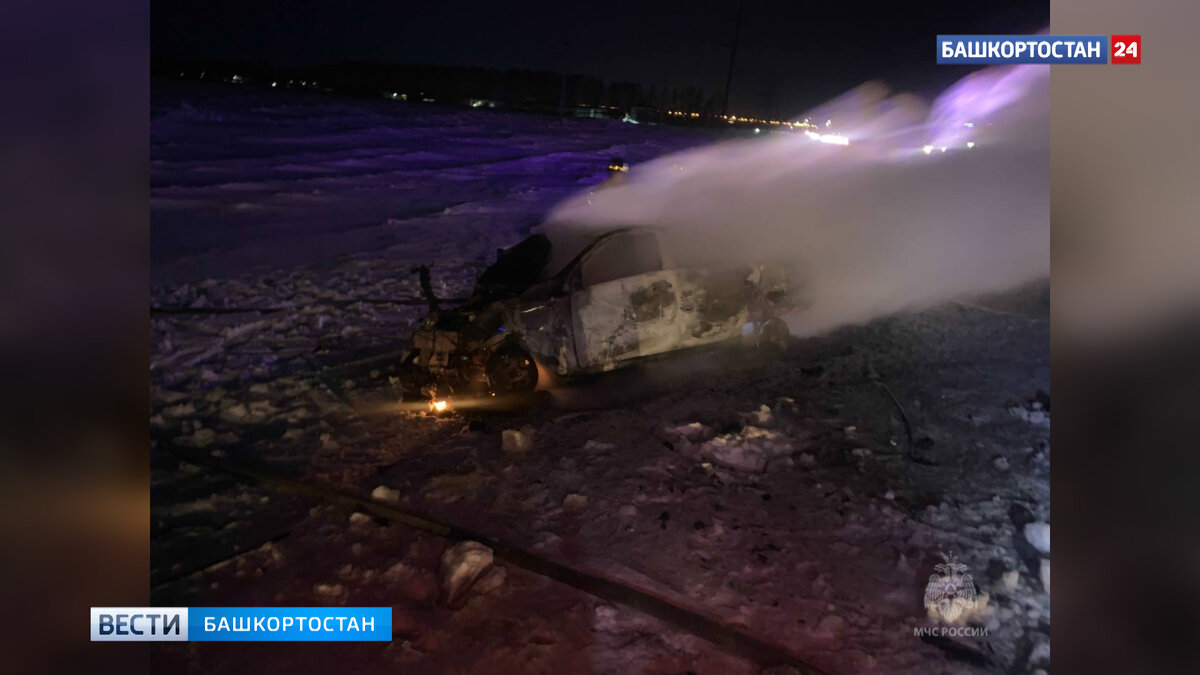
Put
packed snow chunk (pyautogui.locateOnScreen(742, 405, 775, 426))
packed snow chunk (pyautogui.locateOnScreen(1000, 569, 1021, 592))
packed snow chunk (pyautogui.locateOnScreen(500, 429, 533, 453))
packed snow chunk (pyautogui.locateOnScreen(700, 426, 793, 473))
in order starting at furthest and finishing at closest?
packed snow chunk (pyautogui.locateOnScreen(742, 405, 775, 426)), packed snow chunk (pyautogui.locateOnScreen(500, 429, 533, 453)), packed snow chunk (pyautogui.locateOnScreen(700, 426, 793, 473)), packed snow chunk (pyautogui.locateOnScreen(1000, 569, 1021, 592))

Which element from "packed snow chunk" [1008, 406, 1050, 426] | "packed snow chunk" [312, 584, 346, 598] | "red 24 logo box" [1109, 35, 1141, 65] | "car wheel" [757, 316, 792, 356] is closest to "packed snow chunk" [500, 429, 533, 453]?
"packed snow chunk" [312, 584, 346, 598]

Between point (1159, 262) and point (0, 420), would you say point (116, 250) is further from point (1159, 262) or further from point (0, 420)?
point (1159, 262)

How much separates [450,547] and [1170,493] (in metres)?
3.16

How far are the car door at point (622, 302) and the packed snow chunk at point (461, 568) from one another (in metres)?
2.40

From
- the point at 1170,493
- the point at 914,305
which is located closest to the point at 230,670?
the point at 1170,493

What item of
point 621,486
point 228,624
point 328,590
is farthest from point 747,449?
point 228,624

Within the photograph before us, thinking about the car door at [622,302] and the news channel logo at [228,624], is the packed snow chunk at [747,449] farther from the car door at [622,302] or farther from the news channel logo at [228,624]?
the news channel logo at [228,624]

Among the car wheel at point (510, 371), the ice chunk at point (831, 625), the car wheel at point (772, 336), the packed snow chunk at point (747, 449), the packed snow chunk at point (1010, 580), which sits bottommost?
the ice chunk at point (831, 625)

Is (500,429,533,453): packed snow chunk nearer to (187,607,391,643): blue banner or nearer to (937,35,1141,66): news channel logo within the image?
(187,607,391,643): blue banner

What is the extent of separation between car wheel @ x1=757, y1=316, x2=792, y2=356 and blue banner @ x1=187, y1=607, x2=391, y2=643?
4.40m

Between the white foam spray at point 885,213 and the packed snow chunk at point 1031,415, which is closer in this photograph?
the packed snow chunk at point 1031,415

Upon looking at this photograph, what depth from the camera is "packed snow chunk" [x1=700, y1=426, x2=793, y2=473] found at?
4176mm

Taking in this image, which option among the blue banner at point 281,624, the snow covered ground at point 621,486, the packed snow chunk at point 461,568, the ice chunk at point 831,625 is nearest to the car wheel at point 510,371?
the snow covered ground at point 621,486

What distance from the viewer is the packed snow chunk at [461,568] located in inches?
119
